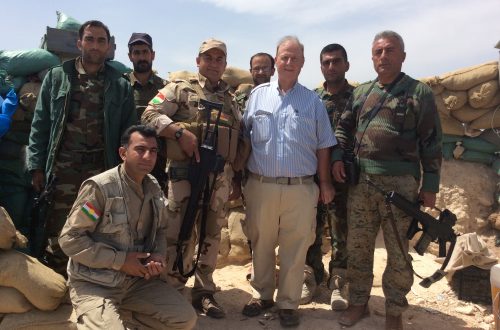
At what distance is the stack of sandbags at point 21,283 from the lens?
9.57ft

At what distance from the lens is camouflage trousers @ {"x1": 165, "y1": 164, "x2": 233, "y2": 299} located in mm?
3496

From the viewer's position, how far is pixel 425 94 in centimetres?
340

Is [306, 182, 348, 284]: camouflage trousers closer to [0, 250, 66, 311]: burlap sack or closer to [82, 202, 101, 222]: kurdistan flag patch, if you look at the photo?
[82, 202, 101, 222]: kurdistan flag patch

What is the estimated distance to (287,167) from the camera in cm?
351

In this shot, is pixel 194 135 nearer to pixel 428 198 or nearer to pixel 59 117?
pixel 59 117

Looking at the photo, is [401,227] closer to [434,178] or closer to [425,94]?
[434,178]

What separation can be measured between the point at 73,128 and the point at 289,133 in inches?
71.6

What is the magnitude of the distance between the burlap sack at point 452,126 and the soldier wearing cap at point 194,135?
12.1 ft

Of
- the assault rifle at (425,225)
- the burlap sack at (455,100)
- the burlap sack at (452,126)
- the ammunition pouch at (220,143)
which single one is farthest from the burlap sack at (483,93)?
the ammunition pouch at (220,143)

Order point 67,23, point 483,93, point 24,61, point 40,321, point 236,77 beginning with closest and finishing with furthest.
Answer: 1. point 40,321
2. point 24,61
3. point 67,23
4. point 483,93
5. point 236,77

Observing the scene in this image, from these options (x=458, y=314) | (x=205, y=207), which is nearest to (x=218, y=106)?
(x=205, y=207)

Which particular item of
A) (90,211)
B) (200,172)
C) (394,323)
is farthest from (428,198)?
(90,211)

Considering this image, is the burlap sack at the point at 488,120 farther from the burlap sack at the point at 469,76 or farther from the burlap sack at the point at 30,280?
the burlap sack at the point at 30,280

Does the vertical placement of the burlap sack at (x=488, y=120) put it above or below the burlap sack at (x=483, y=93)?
below
